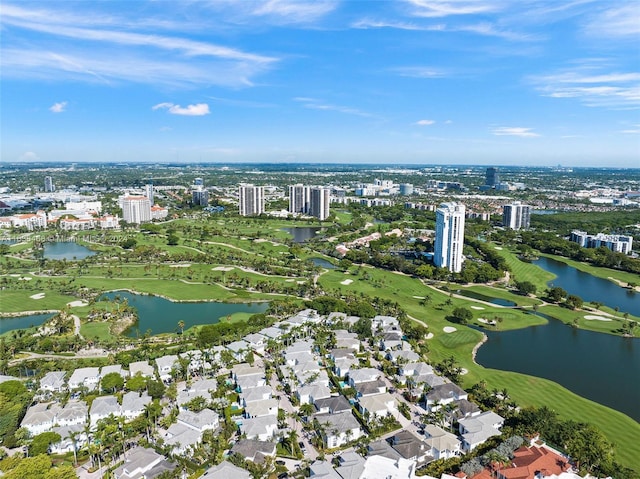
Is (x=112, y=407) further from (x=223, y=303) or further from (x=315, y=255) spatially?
(x=315, y=255)

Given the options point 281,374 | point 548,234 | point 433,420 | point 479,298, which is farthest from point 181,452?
point 548,234

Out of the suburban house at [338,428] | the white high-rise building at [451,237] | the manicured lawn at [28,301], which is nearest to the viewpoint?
the suburban house at [338,428]

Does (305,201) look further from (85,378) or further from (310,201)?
(85,378)

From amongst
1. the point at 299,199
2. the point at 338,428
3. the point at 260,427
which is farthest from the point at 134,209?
the point at 338,428

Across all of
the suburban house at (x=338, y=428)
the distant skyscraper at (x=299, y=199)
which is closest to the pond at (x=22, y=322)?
the suburban house at (x=338, y=428)

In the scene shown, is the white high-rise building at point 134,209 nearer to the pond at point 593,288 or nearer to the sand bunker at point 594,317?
the pond at point 593,288

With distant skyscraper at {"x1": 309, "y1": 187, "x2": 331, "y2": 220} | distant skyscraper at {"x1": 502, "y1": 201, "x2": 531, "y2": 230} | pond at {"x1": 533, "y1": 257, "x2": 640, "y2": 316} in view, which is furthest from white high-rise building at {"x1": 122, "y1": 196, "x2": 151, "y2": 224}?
pond at {"x1": 533, "y1": 257, "x2": 640, "y2": 316}
